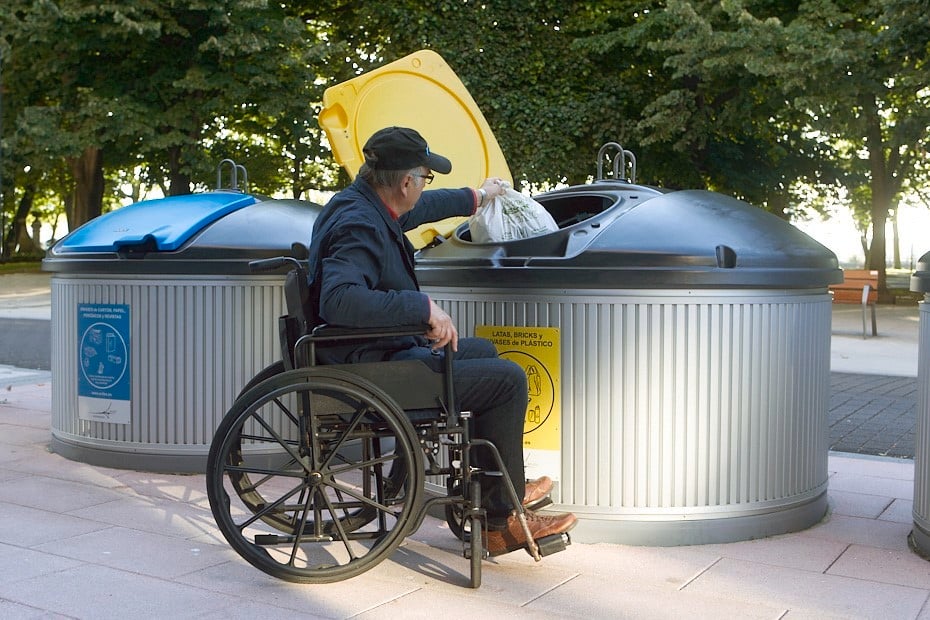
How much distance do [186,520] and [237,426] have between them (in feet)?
3.61

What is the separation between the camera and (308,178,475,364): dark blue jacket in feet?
9.37

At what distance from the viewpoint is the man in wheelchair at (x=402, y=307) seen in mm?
2879

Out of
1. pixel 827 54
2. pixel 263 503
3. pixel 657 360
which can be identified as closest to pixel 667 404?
pixel 657 360

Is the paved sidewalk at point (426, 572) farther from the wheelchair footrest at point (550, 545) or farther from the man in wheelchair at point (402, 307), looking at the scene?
the man in wheelchair at point (402, 307)

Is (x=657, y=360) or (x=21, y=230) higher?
(x=21, y=230)

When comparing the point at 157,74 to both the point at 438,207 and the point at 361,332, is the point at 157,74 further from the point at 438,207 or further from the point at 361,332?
the point at 361,332

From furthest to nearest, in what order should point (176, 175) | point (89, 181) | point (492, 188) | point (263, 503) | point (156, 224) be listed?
point (89, 181) < point (176, 175) < point (156, 224) < point (492, 188) < point (263, 503)

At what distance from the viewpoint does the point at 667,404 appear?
356 centimetres

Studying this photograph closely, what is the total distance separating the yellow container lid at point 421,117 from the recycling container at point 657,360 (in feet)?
3.29

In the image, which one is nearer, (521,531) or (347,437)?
(347,437)

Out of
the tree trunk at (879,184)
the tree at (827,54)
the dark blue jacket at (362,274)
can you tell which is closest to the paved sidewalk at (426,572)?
the dark blue jacket at (362,274)

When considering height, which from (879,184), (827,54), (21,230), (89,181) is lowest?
(21,230)

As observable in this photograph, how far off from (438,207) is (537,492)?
1.04 m

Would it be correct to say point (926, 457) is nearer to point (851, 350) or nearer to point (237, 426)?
point (237, 426)
